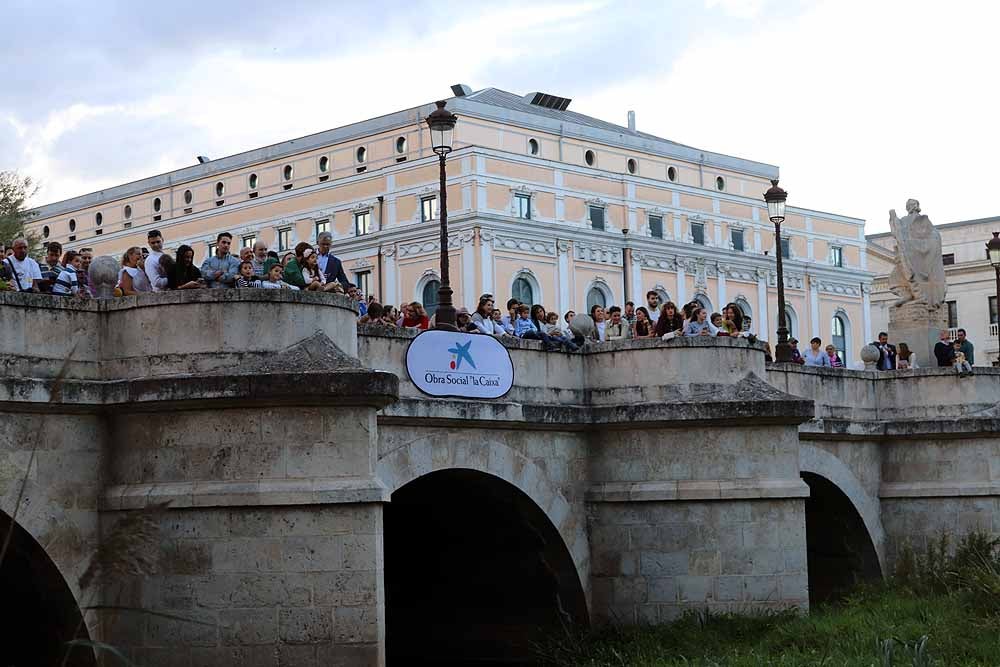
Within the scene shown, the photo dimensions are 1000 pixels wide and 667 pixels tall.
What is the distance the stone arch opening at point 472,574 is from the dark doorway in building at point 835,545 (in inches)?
259

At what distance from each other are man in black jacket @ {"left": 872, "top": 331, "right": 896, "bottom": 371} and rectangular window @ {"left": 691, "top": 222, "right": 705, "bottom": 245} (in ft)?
176

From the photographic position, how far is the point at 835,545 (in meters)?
29.1

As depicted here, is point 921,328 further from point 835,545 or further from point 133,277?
point 133,277

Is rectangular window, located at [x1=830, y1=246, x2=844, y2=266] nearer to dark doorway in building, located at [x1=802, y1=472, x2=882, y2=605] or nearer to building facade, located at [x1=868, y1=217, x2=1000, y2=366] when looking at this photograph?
building facade, located at [x1=868, y1=217, x2=1000, y2=366]

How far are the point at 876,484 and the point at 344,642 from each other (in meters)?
16.2

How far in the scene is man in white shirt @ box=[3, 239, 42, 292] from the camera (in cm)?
1541

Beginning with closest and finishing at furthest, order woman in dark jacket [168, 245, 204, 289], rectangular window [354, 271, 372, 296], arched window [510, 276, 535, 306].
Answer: woman in dark jacket [168, 245, 204, 289]
arched window [510, 276, 535, 306]
rectangular window [354, 271, 372, 296]

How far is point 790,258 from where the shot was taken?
87.4 m

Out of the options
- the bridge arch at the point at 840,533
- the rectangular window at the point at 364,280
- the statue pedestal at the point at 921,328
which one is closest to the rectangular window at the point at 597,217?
the rectangular window at the point at 364,280

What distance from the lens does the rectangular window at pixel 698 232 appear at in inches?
3310

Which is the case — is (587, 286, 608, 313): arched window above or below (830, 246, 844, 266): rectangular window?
below

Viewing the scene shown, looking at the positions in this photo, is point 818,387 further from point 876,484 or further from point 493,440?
point 493,440

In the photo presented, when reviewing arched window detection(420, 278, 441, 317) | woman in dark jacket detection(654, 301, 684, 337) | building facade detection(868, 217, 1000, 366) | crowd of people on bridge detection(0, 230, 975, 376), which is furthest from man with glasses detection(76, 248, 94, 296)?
building facade detection(868, 217, 1000, 366)

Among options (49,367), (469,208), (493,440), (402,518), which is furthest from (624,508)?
(469,208)
